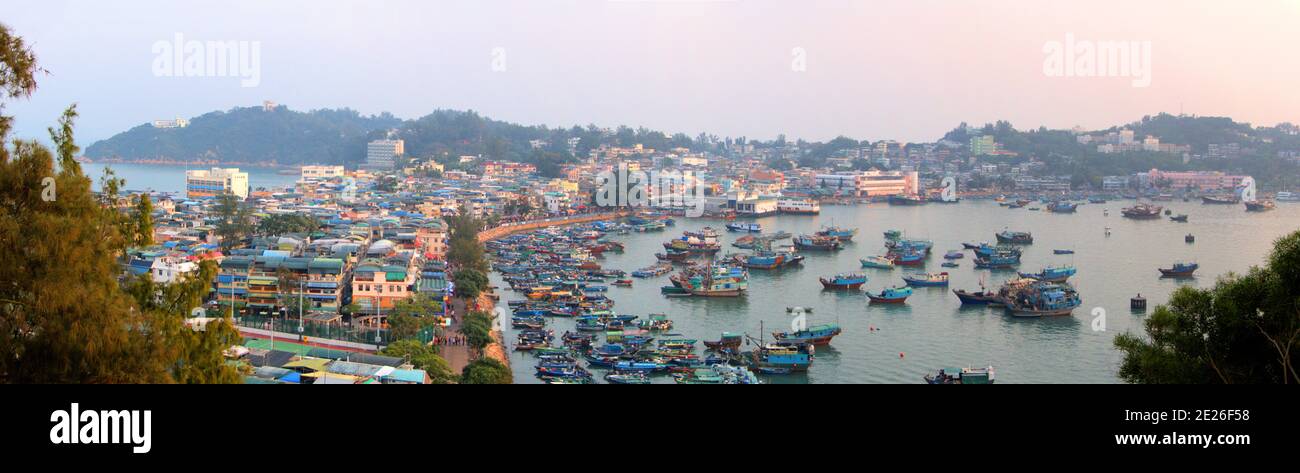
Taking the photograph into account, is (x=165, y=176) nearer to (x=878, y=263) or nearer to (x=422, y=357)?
(x=878, y=263)

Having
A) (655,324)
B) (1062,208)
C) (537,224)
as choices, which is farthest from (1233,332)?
(1062,208)

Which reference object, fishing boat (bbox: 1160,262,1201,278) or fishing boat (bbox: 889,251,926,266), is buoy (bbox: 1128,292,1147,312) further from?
fishing boat (bbox: 889,251,926,266)

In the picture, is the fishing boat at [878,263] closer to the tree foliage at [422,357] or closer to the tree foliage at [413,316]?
the tree foliage at [413,316]

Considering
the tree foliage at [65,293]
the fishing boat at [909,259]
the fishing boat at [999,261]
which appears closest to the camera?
the tree foliage at [65,293]

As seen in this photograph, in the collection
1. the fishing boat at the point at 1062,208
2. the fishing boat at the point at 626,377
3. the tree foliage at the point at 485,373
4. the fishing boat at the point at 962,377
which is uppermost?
the fishing boat at the point at 1062,208

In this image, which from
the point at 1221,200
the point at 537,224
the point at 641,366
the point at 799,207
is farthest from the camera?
the point at 1221,200

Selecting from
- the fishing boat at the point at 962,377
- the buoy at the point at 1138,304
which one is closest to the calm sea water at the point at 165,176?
the buoy at the point at 1138,304
